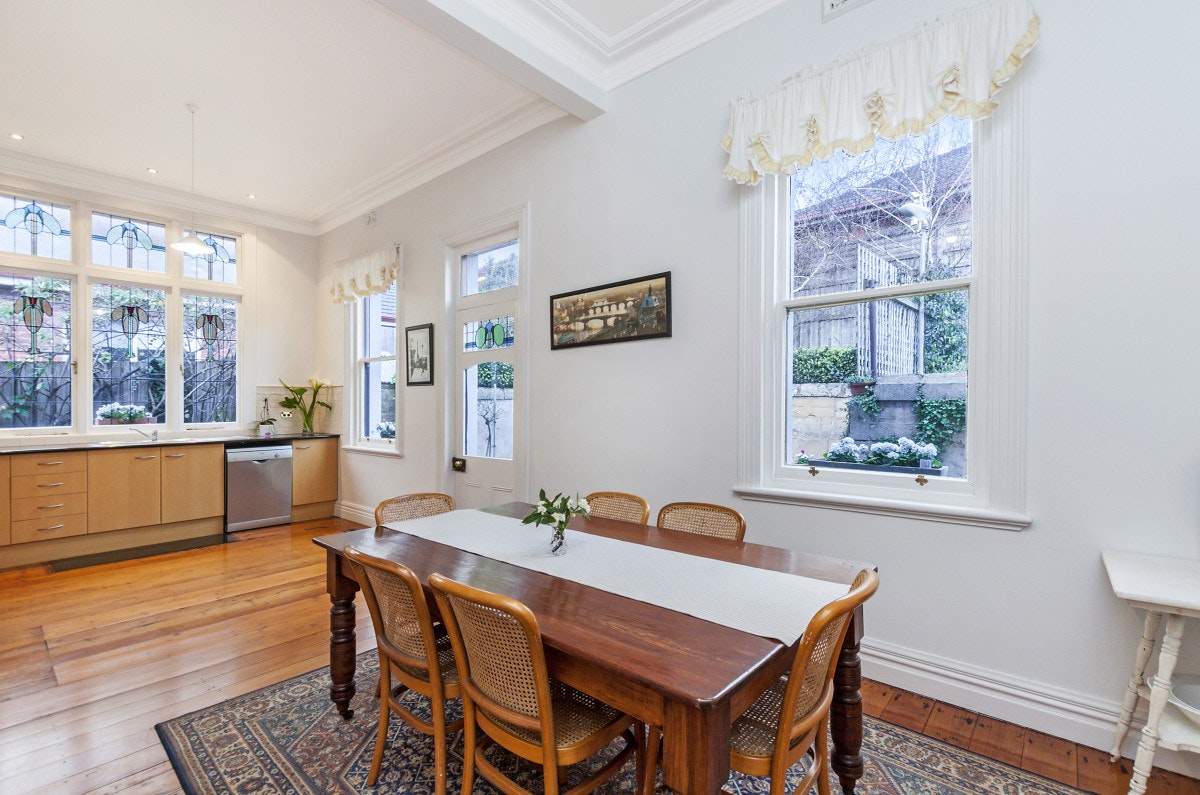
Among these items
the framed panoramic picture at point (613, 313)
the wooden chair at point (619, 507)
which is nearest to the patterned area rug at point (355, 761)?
the wooden chair at point (619, 507)

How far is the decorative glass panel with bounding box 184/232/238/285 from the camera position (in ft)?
17.6

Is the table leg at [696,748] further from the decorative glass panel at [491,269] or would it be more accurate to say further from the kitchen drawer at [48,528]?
the kitchen drawer at [48,528]

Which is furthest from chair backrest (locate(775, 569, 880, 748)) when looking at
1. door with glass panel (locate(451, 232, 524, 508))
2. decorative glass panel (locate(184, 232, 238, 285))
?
decorative glass panel (locate(184, 232, 238, 285))

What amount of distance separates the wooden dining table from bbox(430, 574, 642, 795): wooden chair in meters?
0.08

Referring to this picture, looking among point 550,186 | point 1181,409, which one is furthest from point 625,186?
point 1181,409

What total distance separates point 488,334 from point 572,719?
10.5 ft

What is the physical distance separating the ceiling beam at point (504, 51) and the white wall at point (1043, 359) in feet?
1.07

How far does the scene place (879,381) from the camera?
8.09 ft

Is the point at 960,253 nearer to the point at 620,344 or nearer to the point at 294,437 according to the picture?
the point at 620,344

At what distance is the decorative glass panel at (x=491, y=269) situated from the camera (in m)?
4.11

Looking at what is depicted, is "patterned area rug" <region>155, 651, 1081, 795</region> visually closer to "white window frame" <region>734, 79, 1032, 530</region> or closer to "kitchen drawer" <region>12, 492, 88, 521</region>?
"white window frame" <region>734, 79, 1032, 530</region>

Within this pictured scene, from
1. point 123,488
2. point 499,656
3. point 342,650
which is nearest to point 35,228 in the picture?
point 123,488

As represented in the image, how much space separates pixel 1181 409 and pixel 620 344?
237 cm

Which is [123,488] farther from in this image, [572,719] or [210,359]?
[572,719]
